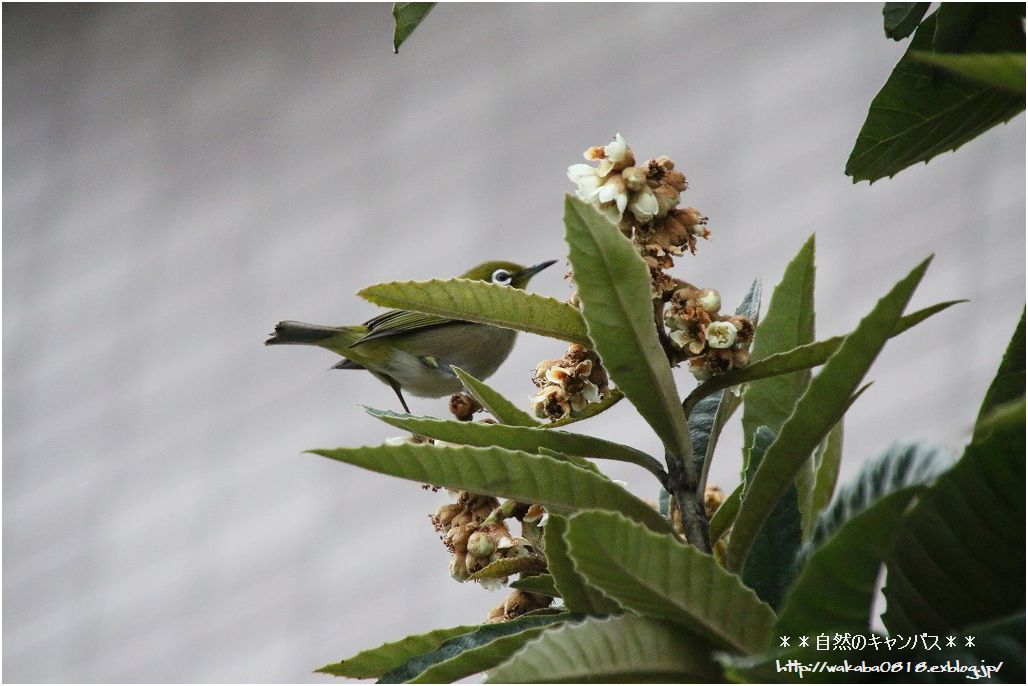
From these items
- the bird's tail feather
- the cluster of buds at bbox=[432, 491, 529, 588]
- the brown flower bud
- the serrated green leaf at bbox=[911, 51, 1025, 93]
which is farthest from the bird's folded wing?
the serrated green leaf at bbox=[911, 51, 1025, 93]

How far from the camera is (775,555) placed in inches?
23.1

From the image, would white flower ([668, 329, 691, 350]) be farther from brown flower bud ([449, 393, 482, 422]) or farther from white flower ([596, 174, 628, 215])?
brown flower bud ([449, 393, 482, 422])

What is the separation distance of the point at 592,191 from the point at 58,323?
412 centimetres

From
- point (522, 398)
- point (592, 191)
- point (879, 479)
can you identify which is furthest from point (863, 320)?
point (522, 398)

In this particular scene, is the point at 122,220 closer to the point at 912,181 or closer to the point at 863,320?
the point at 912,181

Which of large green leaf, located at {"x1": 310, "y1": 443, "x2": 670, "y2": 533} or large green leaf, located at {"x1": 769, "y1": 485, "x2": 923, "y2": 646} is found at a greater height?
large green leaf, located at {"x1": 310, "y1": 443, "x2": 670, "y2": 533}

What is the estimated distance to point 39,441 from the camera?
4.14 meters

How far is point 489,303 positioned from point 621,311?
0.36ft

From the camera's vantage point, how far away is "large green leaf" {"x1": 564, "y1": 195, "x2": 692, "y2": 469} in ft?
1.78

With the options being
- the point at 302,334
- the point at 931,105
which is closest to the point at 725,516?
the point at 931,105

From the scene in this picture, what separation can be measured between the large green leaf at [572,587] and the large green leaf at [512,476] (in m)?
0.02

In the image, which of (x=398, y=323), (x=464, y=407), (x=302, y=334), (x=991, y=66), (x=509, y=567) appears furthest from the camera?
(x=302, y=334)

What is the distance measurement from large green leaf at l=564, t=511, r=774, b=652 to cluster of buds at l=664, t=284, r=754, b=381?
0.50ft

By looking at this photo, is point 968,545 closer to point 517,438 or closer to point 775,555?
point 775,555
